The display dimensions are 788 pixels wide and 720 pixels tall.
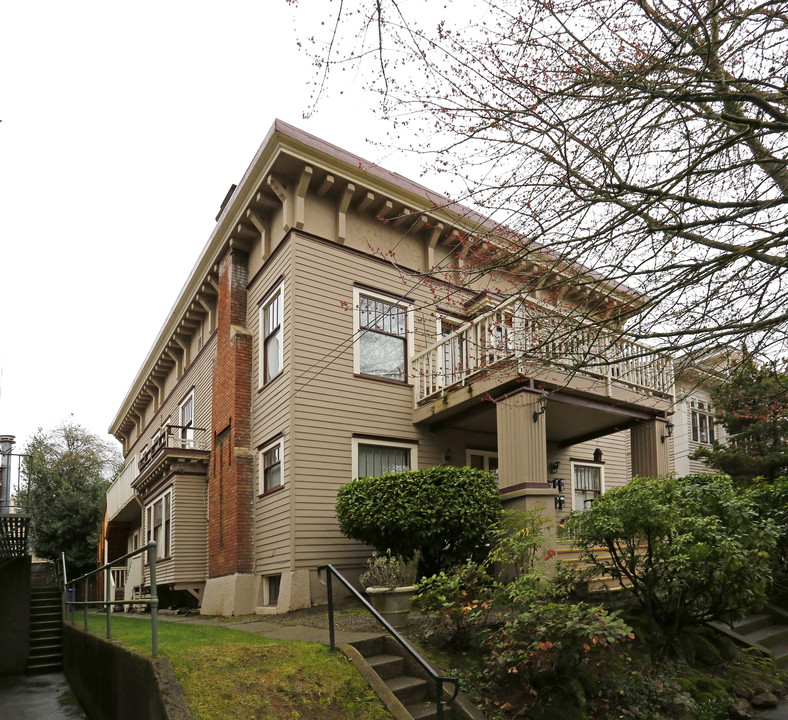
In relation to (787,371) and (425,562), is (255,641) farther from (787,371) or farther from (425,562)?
(787,371)

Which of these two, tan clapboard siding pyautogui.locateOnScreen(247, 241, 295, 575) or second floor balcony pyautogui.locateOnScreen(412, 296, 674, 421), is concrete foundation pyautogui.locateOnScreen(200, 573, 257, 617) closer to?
tan clapboard siding pyautogui.locateOnScreen(247, 241, 295, 575)

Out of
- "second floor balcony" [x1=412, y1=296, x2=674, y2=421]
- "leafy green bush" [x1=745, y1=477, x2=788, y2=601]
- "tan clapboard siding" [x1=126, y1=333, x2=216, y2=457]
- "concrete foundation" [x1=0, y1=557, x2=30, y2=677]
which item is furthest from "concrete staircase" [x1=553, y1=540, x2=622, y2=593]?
"concrete foundation" [x1=0, y1=557, x2=30, y2=677]

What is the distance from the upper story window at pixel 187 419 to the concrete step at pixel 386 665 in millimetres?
13034

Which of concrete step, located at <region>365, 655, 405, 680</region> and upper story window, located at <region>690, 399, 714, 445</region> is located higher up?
upper story window, located at <region>690, 399, 714, 445</region>

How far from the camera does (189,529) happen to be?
1664 centimetres

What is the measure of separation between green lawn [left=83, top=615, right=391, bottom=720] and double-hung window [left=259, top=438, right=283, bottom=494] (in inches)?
232

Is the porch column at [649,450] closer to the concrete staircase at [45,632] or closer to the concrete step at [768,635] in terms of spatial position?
the concrete step at [768,635]

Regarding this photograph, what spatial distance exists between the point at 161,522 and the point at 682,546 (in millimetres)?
14264

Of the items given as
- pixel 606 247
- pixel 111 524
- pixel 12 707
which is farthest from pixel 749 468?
pixel 111 524

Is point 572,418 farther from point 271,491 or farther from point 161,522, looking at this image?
point 161,522

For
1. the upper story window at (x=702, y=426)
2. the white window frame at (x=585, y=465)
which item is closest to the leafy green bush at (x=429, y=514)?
the white window frame at (x=585, y=465)

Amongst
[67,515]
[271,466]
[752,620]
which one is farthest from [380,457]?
[67,515]

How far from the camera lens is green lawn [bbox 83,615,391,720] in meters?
5.92

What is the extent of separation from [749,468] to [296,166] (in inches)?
615
